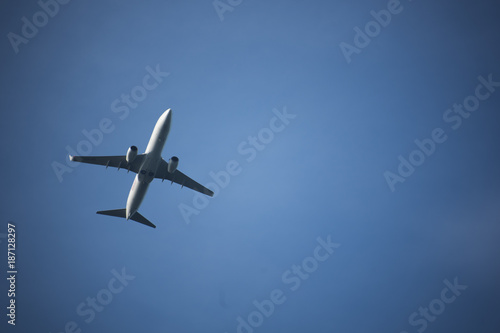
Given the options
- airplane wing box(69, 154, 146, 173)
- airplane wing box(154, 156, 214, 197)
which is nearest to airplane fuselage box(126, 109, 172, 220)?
airplane wing box(69, 154, 146, 173)

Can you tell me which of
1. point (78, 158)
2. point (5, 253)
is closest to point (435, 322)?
point (78, 158)

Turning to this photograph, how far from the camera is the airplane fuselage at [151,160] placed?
35.0 metres

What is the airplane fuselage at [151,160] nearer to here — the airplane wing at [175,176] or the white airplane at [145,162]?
the white airplane at [145,162]

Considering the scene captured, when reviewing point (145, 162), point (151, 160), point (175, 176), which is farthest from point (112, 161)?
point (175, 176)

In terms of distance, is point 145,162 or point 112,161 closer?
point 145,162

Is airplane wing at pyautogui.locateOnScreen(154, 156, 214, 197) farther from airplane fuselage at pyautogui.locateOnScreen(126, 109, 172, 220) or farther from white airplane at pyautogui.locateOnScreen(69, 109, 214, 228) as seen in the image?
airplane fuselage at pyautogui.locateOnScreen(126, 109, 172, 220)

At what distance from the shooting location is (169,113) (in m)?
35.0

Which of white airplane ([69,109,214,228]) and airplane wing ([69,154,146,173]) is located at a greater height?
airplane wing ([69,154,146,173])

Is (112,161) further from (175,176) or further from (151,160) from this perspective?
(175,176)

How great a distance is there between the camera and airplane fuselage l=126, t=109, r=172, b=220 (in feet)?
115

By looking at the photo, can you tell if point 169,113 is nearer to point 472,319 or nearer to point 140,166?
point 140,166

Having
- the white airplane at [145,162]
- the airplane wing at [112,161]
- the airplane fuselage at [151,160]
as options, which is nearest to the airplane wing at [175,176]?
the white airplane at [145,162]

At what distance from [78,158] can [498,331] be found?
9226cm

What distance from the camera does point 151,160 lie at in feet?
120
